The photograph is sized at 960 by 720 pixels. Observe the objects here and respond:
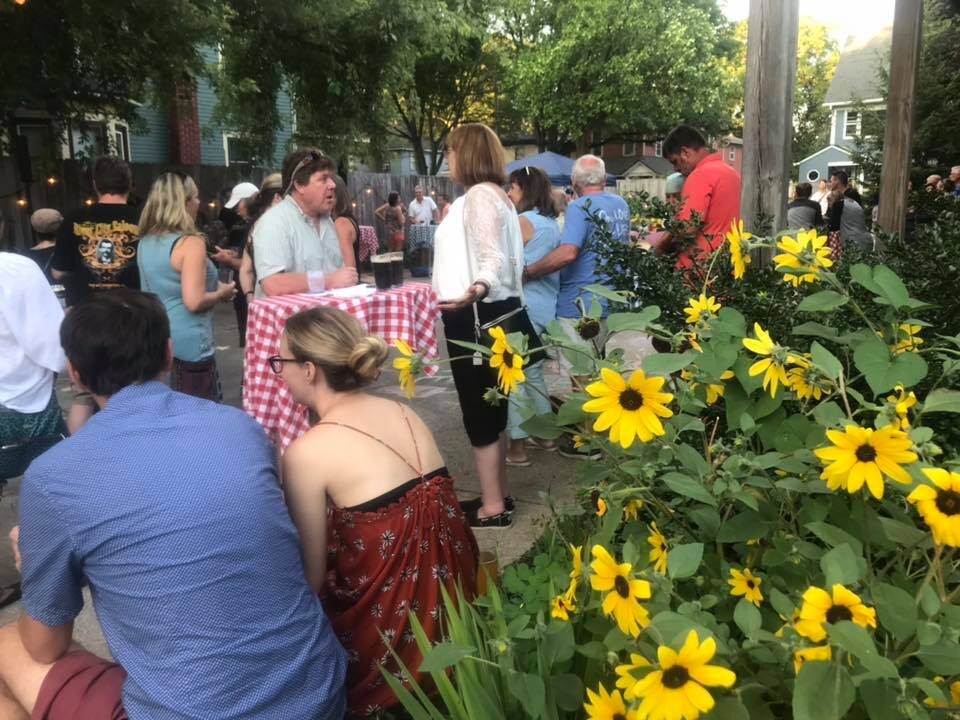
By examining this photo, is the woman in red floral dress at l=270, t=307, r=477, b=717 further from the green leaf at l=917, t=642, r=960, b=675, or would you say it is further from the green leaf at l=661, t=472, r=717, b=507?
the green leaf at l=917, t=642, r=960, b=675

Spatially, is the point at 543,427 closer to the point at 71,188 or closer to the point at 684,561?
the point at 684,561

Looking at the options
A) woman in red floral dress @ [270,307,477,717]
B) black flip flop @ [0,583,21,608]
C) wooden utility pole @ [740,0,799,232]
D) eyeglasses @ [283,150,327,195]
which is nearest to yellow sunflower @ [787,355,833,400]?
woman in red floral dress @ [270,307,477,717]

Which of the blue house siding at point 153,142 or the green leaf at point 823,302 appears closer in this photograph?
the green leaf at point 823,302

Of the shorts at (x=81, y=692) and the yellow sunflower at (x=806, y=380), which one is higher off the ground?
the yellow sunflower at (x=806, y=380)

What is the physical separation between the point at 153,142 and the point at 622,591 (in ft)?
61.8

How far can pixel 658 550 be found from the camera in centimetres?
145

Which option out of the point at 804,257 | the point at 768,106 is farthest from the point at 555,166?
the point at 804,257

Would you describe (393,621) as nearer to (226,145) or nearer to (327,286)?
(327,286)

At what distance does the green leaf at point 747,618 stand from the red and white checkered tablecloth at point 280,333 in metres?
2.53

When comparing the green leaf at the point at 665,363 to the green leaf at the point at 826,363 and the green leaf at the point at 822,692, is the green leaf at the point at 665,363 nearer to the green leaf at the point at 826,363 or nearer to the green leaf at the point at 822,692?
the green leaf at the point at 826,363

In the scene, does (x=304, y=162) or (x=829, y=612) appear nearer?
(x=829, y=612)

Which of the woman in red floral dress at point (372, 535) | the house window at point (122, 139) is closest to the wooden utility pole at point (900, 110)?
the woman in red floral dress at point (372, 535)

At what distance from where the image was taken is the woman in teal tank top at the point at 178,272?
401 centimetres

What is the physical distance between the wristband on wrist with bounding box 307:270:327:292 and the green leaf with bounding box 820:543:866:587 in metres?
3.12
